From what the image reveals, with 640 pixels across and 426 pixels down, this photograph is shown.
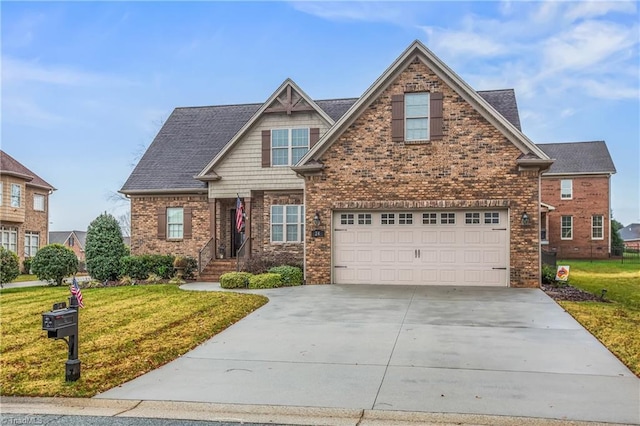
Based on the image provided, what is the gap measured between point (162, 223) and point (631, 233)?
76451 mm

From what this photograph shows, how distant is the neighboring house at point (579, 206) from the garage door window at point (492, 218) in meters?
20.9

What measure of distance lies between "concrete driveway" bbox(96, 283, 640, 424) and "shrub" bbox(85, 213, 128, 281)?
9.93 m

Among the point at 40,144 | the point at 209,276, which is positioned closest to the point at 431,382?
the point at 209,276

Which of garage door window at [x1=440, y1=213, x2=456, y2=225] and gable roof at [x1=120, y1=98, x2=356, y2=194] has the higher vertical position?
gable roof at [x1=120, y1=98, x2=356, y2=194]

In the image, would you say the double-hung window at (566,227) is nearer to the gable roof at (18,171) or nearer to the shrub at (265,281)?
the shrub at (265,281)

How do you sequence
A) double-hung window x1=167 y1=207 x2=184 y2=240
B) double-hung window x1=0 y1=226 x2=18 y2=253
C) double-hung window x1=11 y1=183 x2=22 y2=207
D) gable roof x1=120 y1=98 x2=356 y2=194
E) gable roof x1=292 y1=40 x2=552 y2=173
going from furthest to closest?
double-hung window x1=11 y1=183 x2=22 y2=207, double-hung window x1=0 y1=226 x2=18 y2=253, gable roof x1=120 y1=98 x2=356 y2=194, double-hung window x1=167 y1=207 x2=184 y2=240, gable roof x1=292 y1=40 x2=552 y2=173

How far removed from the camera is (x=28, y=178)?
3178 cm

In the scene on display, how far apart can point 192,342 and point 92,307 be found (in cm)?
529

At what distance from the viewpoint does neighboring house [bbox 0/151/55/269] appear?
30.3 metres

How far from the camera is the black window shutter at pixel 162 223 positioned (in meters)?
21.8

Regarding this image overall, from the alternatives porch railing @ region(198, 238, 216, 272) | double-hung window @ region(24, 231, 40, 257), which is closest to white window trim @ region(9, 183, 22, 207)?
double-hung window @ region(24, 231, 40, 257)

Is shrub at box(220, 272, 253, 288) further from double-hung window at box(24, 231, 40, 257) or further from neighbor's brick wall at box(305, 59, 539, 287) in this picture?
double-hung window at box(24, 231, 40, 257)

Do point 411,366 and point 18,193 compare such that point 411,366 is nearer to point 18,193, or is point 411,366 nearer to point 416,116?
point 416,116

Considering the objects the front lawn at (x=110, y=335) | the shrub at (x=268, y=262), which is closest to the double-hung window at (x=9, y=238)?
the front lawn at (x=110, y=335)
